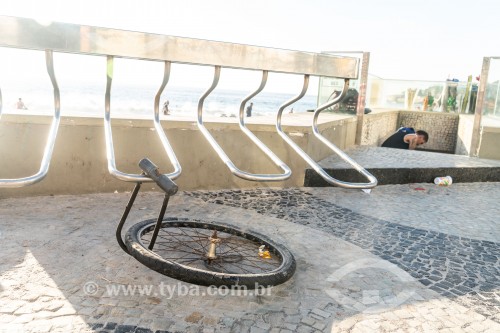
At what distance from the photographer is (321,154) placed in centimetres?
654

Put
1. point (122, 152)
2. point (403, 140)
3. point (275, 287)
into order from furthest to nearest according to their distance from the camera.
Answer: point (403, 140) → point (122, 152) → point (275, 287)

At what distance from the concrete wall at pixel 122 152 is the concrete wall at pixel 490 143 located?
4246 mm

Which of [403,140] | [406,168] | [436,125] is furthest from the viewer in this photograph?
[436,125]

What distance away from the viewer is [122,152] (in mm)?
4730

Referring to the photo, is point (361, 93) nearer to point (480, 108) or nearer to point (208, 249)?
point (480, 108)

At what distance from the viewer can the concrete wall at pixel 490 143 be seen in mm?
8055

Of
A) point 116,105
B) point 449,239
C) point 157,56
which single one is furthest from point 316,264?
point 116,105

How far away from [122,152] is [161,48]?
116 inches

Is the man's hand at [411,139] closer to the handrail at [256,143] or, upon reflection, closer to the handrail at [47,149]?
the handrail at [256,143]

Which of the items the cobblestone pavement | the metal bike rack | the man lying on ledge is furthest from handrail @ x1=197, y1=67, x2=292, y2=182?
the man lying on ledge

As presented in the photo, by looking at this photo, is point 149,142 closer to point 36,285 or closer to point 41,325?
point 36,285

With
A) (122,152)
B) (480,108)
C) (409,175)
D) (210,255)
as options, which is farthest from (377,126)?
(210,255)

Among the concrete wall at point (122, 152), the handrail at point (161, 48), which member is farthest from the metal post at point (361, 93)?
the handrail at point (161, 48)

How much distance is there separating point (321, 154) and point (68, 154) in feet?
12.0
